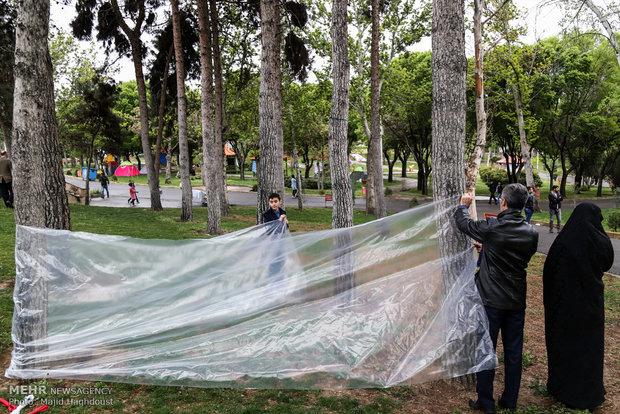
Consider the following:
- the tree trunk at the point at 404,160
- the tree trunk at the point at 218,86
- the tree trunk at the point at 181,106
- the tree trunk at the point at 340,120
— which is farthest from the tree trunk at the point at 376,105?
the tree trunk at the point at 404,160

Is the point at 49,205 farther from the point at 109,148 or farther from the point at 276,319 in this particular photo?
the point at 109,148

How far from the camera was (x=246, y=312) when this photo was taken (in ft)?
14.0

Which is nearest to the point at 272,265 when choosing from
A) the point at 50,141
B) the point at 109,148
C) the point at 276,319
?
the point at 276,319

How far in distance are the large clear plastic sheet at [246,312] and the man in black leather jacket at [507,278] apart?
201 millimetres

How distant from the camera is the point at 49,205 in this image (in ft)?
14.8

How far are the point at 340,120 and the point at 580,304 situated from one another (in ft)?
13.3

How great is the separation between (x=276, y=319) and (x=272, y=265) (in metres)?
0.53

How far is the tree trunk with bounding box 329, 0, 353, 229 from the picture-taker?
6.70 m

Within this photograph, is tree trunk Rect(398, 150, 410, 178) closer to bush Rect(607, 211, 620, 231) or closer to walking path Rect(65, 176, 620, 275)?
walking path Rect(65, 176, 620, 275)

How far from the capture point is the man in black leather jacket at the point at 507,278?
12.4 feet

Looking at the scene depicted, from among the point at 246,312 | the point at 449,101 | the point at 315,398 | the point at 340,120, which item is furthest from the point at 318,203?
the point at 315,398

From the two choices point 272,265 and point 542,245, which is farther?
point 542,245

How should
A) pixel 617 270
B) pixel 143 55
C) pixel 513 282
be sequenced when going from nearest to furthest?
1. pixel 513 282
2. pixel 617 270
3. pixel 143 55

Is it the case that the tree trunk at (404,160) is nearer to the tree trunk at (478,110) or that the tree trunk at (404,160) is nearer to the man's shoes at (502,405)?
the tree trunk at (478,110)
